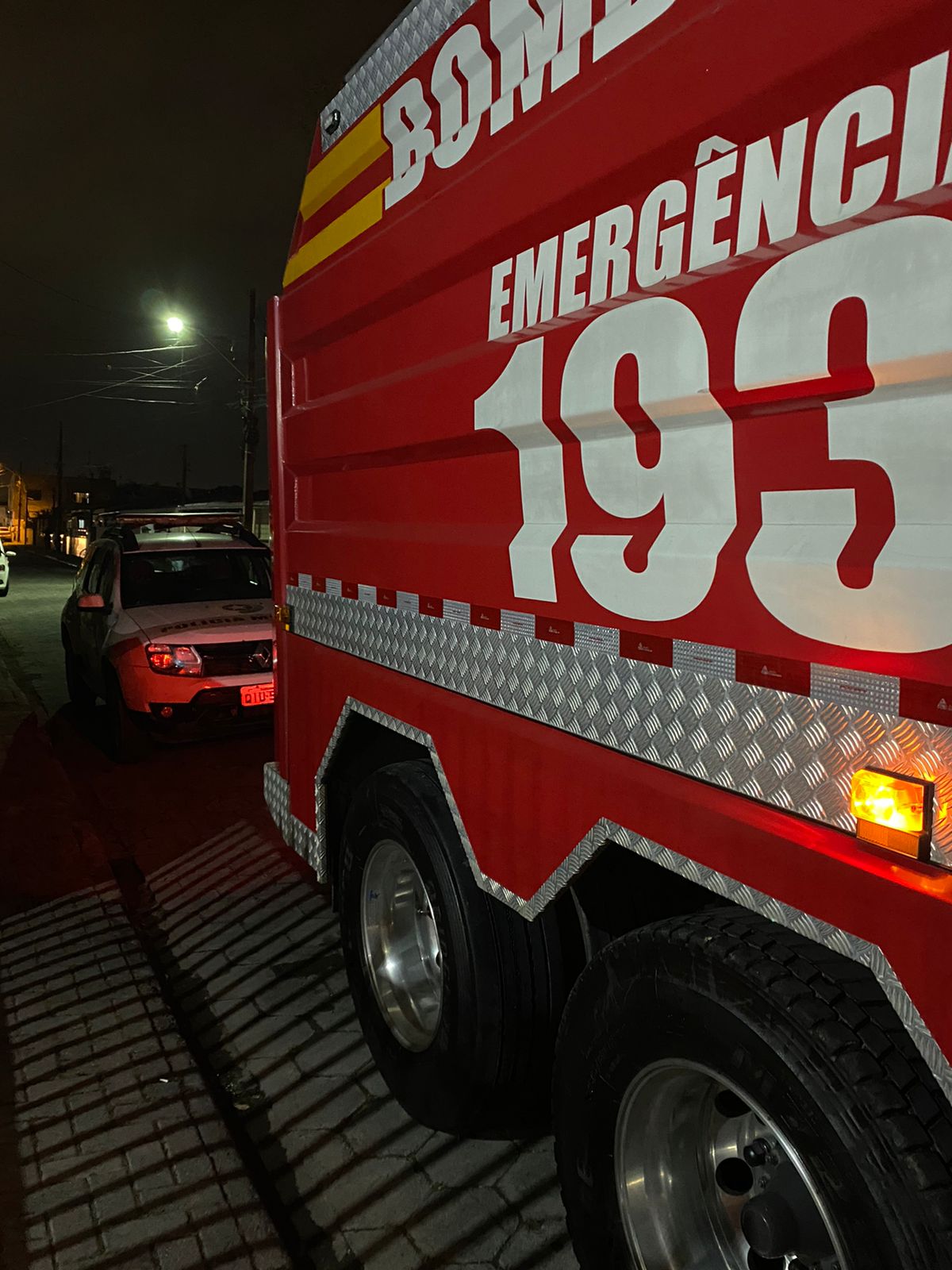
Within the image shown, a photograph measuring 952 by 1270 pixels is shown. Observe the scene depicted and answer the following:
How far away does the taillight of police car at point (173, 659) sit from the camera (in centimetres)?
756

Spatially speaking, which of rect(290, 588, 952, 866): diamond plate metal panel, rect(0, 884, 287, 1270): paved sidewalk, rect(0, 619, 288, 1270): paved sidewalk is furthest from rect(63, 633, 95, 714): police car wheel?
rect(290, 588, 952, 866): diamond plate metal panel

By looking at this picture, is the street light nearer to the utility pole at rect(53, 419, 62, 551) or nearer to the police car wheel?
the police car wheel

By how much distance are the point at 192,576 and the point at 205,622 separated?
3.85 feet

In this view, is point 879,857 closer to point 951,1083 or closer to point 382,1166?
point 951,1083

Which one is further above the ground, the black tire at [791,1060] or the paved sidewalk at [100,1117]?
the black tire at [791,1060]

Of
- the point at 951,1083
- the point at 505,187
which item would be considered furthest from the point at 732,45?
the point at 951,1083

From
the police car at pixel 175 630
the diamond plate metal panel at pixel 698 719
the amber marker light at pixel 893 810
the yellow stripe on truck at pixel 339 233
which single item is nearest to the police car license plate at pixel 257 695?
the police car at pixel 175 630

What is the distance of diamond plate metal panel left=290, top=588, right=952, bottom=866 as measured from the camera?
5.00ft

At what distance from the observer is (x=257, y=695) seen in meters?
7.79

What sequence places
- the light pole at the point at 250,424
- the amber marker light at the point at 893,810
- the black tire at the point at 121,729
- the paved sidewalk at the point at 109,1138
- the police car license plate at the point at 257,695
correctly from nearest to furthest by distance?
the amber marker light at the point at 893,810, the paved sidewalk at the point at 109,1138, the police car license plate at the point at 257,695, the black tire at the point at 121,729, the light pole at the point at 250,424

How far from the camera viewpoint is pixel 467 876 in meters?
2.87

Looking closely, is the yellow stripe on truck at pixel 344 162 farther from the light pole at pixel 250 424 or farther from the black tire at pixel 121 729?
the light pole at pixel 250 424

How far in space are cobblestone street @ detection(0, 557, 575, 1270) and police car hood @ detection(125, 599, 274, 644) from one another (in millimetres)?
1886

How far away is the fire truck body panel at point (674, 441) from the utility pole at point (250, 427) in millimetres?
21481
